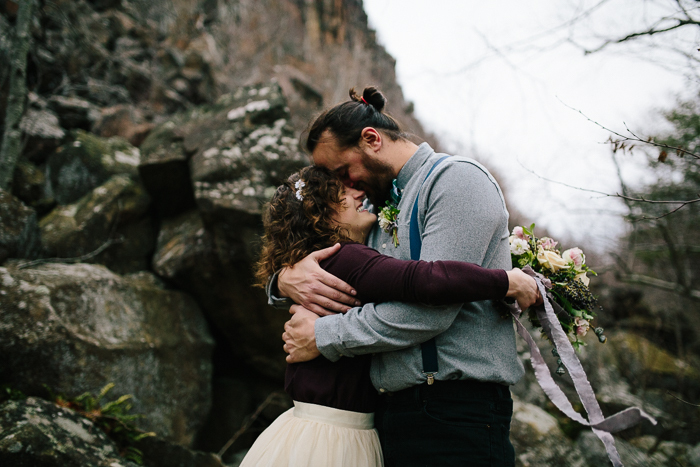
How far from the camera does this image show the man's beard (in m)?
2.07

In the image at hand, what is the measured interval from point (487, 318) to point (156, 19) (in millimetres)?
13181

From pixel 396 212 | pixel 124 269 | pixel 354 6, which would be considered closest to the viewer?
pixel 396 212

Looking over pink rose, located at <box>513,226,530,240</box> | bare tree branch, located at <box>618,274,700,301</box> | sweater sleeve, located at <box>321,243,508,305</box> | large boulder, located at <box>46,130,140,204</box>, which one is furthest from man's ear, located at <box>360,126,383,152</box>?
bare tree branch, located at <box>618,274,700,301</box>

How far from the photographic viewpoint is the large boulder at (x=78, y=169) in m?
4.81

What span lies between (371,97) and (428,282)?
A: 3.75ft

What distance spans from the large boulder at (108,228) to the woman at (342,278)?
2.94 meters

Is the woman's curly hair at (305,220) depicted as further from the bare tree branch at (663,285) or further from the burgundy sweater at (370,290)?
the bare tree branch at (663,285)

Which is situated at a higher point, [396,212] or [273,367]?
[396,212]

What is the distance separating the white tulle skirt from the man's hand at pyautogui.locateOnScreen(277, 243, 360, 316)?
419 mm

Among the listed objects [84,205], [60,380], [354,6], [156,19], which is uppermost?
[354,6]

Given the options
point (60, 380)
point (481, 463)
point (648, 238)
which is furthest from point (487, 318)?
point (648, 238)

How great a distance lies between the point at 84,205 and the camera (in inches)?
178

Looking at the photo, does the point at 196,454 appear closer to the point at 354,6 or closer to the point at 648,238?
the point at 648,238

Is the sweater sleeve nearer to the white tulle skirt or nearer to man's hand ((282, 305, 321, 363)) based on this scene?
man's hand ((282, 305, 321, 363))
